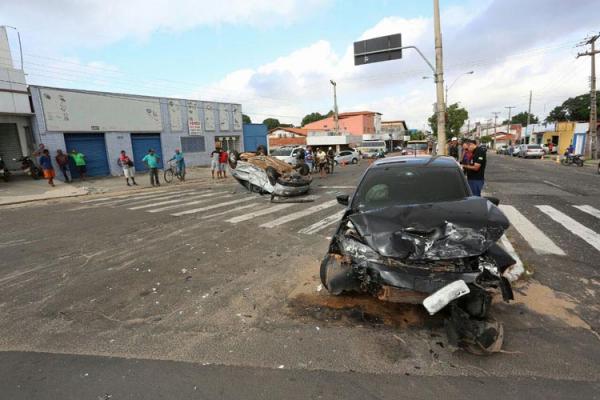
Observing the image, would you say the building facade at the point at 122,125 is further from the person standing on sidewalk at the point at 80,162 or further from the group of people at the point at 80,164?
the group of people at the point at 80,164

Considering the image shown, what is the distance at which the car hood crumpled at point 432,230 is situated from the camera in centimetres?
315

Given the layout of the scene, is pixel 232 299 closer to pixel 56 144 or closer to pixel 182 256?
pixel 182 256

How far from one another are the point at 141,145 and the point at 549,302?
80.8 feet

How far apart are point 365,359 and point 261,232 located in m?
4.89

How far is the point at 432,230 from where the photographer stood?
3303 millimetres

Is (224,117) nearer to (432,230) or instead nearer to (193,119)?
(193,119)

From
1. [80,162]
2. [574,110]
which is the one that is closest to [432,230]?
[80,162]

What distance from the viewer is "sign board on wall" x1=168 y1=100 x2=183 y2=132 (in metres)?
25.5

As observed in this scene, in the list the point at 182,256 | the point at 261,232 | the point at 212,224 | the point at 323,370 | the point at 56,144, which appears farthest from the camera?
the point at 56,144

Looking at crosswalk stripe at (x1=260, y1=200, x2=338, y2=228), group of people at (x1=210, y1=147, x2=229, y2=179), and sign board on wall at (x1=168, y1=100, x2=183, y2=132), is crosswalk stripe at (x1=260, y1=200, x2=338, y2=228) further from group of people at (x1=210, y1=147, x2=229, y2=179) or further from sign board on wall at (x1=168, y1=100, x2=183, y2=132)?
sign board on wall at (x1=168, y1=100, x2=183, y2=132)

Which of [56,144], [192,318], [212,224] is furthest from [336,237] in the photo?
[56,144]

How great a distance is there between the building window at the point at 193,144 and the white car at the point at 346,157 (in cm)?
1273

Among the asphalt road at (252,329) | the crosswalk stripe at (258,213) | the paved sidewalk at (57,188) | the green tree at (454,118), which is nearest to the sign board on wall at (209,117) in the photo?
the paved sidewalk at (57,188)

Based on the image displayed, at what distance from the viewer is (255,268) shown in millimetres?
5438
